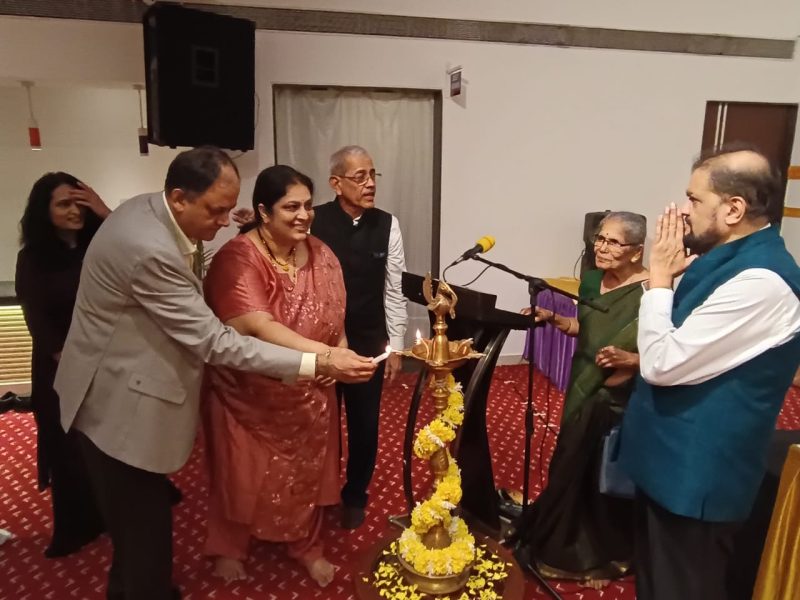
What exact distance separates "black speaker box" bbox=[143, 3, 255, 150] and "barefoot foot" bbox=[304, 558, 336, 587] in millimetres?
2437

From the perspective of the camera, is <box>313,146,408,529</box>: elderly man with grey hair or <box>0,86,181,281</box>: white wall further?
<box>0,86,181,281</box>: white wall

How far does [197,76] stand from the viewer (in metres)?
3.50

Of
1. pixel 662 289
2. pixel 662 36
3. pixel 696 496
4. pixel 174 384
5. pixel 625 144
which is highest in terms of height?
pixel 662 36

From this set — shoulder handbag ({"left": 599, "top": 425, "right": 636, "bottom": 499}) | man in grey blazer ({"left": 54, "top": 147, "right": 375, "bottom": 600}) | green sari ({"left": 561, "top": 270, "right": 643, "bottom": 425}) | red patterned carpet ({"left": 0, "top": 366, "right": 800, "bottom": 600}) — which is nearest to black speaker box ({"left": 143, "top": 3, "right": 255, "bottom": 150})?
red patterned carpet ({"left": 0, "top": 366, "right": 800, "bottom": 600})

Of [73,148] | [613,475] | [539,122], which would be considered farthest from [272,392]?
[73,148]

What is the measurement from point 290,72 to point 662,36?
2.90 m

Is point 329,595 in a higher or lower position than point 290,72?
lower

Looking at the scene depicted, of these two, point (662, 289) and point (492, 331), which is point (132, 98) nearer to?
point (492, 331)

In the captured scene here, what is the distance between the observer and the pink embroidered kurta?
1.87 meters

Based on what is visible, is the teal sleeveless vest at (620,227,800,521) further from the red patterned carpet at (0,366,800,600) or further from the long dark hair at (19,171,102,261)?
the long dark hair at (19,171,102,261)

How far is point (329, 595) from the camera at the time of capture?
2.13 meters

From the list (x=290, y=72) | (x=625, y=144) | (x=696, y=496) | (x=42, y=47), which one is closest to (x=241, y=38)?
(x=290, y=72)

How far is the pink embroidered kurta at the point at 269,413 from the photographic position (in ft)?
6.14

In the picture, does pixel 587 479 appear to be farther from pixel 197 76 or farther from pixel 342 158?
pixel 197 76
